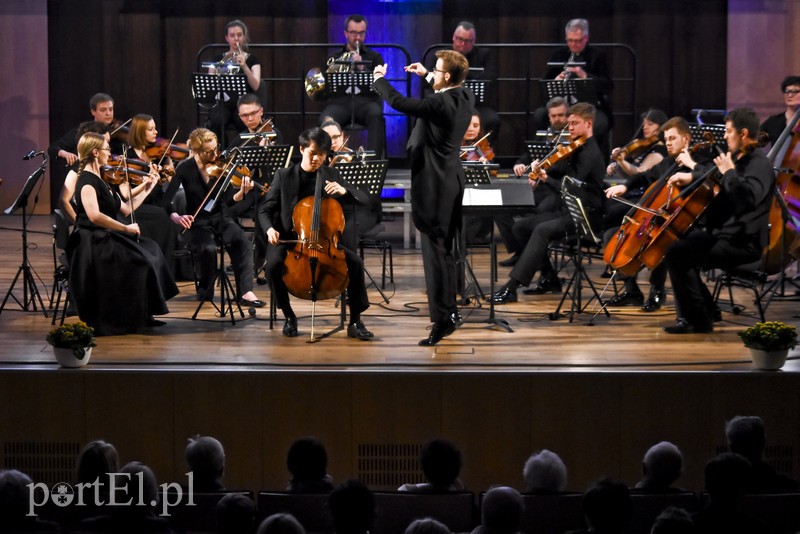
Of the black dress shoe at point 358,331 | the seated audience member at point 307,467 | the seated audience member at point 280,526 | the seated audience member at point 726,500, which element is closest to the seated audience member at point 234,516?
the seated audience member at point 280,526

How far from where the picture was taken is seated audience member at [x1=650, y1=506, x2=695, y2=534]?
357cm

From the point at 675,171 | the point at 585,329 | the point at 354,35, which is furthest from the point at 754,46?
the point at 585,329

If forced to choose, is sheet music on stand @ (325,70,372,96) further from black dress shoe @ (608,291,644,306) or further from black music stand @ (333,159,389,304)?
black dress shoe @ (608,291,644,306)

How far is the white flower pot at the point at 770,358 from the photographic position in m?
5.78

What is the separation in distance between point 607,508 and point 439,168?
9.58ft

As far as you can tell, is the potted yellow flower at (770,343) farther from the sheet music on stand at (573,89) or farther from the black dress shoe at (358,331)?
the sheet music on stand at (573,89)

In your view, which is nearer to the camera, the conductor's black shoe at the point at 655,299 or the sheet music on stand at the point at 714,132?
the conductor's black shoe at the point at 655,299

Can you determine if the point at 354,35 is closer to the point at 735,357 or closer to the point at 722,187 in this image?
the point at 722,187

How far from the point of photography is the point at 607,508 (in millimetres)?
3693

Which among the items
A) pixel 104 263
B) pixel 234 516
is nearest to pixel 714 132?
pixel 104 263

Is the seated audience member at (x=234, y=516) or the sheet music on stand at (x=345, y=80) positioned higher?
the sheet music on stand at (x=345, y=80)

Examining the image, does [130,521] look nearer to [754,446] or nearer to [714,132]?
[754,446]

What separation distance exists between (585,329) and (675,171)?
1.11 meters

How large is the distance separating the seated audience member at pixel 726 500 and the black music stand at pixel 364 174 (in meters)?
3.39
